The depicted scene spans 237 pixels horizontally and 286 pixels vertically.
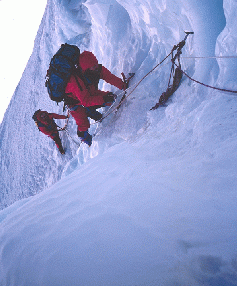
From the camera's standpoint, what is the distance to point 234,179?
3.22ft

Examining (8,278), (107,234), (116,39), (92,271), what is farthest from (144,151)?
(116,39)

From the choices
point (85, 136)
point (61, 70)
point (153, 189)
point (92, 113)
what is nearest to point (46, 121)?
point (85, 136)

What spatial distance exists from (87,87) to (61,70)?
43 cm

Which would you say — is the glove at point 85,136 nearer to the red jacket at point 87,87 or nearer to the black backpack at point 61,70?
the red jacket at point 87,87

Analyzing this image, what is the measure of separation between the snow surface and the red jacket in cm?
55

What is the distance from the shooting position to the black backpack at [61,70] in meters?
1.99

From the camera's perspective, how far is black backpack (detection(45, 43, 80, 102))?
199 centimetres

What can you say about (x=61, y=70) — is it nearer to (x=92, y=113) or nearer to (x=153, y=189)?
(x=92, y=113)

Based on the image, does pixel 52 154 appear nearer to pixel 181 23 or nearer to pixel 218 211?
pixel 181 23

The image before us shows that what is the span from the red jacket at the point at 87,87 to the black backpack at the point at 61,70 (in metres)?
0.14

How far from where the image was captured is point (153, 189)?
1265 mm

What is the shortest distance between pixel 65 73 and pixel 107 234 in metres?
1.73

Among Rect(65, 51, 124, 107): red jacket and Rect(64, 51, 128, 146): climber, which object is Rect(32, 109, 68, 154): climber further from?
Rect(65, 51, 124, 107): red jacket

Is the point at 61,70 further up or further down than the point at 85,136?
further up
